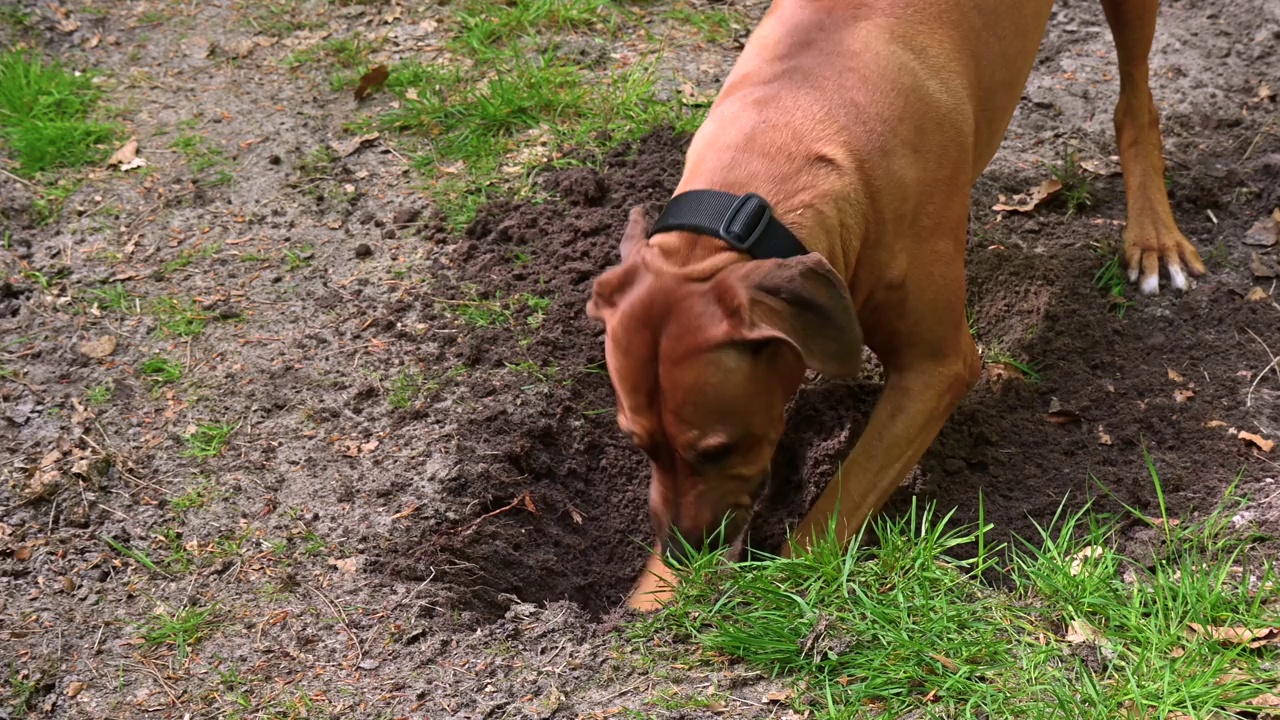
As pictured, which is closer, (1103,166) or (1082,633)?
(1082,633)

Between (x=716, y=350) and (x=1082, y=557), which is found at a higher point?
(x=716, y=350)

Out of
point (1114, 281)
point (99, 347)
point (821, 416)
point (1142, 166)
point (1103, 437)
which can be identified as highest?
point (1142, 166)

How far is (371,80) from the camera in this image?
5.41 meters

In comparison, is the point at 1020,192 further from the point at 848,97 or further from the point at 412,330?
the point at 412,330

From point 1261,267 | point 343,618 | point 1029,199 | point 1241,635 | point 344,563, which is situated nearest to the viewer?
point 1241,635

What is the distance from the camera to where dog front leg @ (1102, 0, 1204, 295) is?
14.1 ft

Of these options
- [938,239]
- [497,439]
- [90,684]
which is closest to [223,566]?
[90,684]

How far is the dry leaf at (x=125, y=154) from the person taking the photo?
5.10 m

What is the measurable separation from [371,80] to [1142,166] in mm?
3589

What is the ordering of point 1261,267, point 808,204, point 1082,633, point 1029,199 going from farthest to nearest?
point 1029,199 < point 1261,267 < point 808,204 < point 1082,633

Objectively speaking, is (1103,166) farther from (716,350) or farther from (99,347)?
(99,347)

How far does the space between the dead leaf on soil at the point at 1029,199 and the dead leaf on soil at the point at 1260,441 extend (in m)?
1.47

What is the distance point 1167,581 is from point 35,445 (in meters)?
3.54

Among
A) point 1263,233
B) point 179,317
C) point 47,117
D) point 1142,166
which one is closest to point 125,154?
point 47,117
